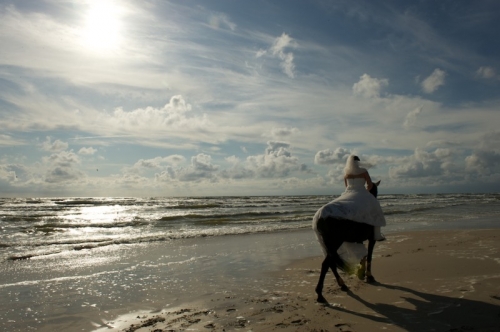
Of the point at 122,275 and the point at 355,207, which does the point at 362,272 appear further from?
the point at 122,275

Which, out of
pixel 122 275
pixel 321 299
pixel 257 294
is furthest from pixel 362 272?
pixel 122 275

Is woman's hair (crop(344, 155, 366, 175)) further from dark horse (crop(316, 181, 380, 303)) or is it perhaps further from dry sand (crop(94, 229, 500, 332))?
dry sand (crop(94, 229, 500, 332))

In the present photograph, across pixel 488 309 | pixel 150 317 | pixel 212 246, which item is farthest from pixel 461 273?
pixel 212 246

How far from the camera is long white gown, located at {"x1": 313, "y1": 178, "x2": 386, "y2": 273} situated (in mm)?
5762

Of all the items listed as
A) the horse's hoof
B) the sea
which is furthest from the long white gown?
the sea

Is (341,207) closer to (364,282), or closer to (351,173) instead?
(351,173)

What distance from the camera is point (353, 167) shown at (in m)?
6.24

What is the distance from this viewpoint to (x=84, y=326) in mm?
5160

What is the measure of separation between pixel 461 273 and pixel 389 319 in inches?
122

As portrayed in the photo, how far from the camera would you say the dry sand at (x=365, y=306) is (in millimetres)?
4641

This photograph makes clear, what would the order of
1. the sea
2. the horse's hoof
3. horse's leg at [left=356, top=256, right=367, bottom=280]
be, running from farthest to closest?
horse's leg at [left=356, top=256, right=367, bottom=280], the sea, the horse's hoof

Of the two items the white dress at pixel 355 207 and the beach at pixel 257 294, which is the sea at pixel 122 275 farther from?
the white dress at pixel 355 207

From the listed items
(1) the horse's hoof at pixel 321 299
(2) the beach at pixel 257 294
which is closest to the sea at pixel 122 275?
(2) the beach at pixel 257 294

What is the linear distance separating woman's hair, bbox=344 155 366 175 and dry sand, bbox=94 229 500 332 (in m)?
1.90
